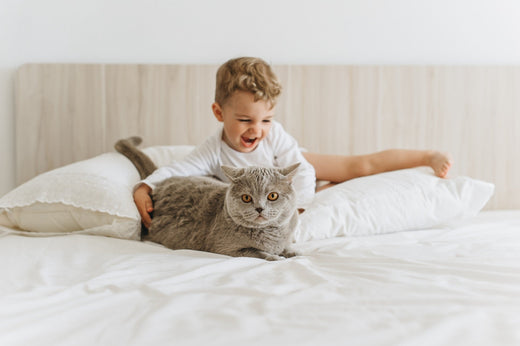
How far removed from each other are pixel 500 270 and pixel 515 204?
154cm

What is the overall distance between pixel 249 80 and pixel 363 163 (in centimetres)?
71

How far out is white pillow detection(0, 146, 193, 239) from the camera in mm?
1340

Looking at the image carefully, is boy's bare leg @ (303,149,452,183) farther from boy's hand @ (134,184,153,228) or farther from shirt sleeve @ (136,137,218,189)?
boy's hand @ (134,184,153,228)

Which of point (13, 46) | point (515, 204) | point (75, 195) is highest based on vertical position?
point (13, 46)

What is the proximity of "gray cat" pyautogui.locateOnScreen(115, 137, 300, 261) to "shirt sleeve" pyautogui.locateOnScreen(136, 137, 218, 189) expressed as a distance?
168 mm

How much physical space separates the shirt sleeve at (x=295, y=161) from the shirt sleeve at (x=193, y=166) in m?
0.24

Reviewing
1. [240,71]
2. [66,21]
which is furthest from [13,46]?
[240,71]

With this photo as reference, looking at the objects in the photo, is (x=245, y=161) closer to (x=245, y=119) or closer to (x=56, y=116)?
(x=245, y=119)

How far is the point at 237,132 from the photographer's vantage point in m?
1.55

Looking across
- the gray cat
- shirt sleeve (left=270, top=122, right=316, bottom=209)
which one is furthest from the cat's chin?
shirt sleeve (left=270, top=122, right=316, bottom=209)

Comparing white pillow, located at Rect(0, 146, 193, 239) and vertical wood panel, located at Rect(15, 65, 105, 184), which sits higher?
vertical wood panel, located at Rect(15, 65, 105, 184)

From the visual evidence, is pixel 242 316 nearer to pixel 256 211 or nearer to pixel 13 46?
pixel 256 211

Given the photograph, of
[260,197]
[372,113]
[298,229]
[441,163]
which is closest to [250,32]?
[372,113]

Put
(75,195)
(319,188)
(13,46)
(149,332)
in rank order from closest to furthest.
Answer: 1. (149,332)
2. (75,195)
3. (319,188)
4. (13,46)
